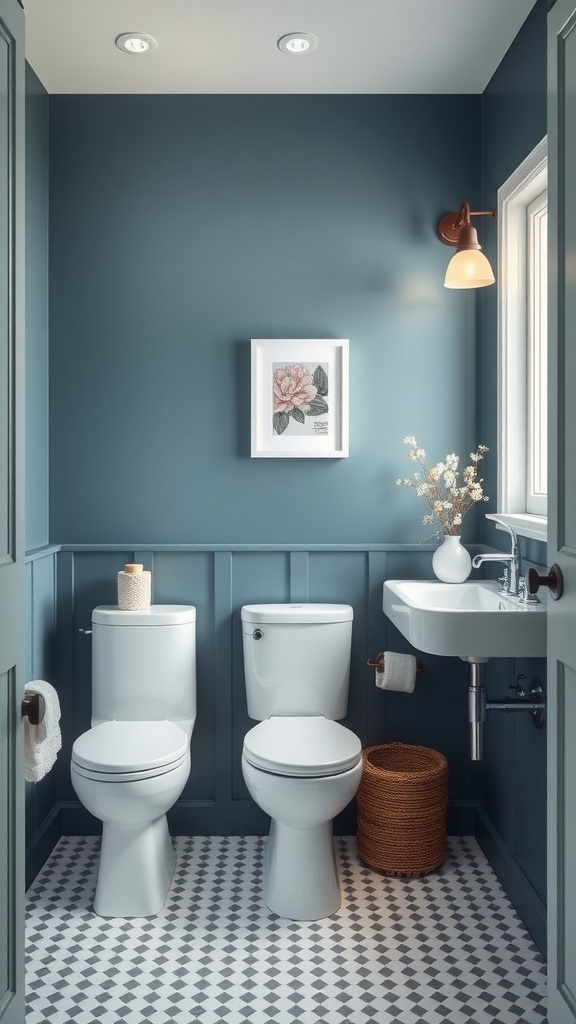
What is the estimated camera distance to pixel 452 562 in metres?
2.58

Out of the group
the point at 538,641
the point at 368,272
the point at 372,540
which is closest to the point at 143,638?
the point at 372,540

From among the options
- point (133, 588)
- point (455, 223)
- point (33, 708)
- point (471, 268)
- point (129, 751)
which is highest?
point (455, 223)

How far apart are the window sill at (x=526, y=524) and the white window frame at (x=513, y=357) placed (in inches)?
1.2

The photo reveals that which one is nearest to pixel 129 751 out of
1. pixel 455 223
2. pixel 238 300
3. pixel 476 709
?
pixel 476 709

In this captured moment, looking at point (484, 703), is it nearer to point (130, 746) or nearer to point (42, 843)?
point (130, 746)

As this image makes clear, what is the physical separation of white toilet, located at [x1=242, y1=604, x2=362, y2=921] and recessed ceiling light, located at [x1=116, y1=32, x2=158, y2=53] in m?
1.77

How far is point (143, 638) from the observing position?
8.43ft

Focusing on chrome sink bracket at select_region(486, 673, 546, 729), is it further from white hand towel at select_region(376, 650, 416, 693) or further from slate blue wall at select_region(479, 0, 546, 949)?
white hand towel at select_region(376, 650, 416, 693)

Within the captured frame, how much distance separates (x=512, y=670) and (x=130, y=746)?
1137 mm

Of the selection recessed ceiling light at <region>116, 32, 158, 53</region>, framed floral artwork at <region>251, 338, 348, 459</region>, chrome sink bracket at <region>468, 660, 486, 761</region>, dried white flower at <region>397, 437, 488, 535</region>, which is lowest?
chrome sink bracket at <region>468, 660, 486, 761</region>

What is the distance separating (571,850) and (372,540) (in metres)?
1.45

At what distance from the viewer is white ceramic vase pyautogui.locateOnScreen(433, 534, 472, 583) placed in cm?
258

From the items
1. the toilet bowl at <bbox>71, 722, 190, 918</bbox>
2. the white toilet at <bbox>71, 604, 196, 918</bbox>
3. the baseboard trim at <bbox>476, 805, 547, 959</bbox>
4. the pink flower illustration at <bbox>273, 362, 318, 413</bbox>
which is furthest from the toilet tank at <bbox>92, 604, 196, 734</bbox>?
the baseboard trim at <bbox>476, 805, 547, 959</bbox>

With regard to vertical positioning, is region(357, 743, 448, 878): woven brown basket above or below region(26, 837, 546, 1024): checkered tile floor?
above
